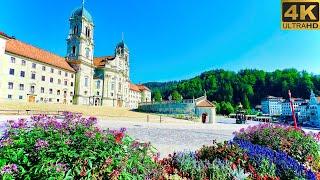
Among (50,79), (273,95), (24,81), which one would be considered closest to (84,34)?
(50,79)

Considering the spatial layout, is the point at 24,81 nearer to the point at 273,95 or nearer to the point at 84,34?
the point at 84,34

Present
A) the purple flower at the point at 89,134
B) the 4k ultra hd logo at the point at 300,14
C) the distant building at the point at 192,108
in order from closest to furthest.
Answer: the purple flower at the point at 89,134, the 4k ultra hd logo at the point at 300,14, the distant building at the point at 192,108

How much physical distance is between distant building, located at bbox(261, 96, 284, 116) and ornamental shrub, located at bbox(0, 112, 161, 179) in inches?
6301

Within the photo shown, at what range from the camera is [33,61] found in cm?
5966

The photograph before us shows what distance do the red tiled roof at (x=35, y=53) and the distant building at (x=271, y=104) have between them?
11427 centimetres

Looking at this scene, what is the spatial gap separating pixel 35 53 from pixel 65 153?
65624 millimetres

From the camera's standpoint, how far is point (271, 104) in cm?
15388

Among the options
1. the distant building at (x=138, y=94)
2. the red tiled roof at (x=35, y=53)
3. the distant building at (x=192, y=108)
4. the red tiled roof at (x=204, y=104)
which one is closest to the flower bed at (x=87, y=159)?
the distant building at (x=192, y=108)

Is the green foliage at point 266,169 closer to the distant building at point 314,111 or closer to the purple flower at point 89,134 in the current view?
the purple flower at point 89,134

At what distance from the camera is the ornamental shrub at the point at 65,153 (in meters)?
3.15

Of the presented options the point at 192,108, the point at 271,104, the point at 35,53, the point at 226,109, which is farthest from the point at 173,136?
the point at 271,104

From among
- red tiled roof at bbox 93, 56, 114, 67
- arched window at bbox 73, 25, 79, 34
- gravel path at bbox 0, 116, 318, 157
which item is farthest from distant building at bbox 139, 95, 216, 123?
arched window at bbox 73, 25, 79, 34

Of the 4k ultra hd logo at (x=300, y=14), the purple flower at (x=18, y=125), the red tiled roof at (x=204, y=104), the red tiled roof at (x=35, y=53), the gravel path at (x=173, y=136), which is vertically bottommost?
the gravel path at (x=173, y=136)

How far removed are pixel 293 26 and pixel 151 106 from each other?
61.6 meters
